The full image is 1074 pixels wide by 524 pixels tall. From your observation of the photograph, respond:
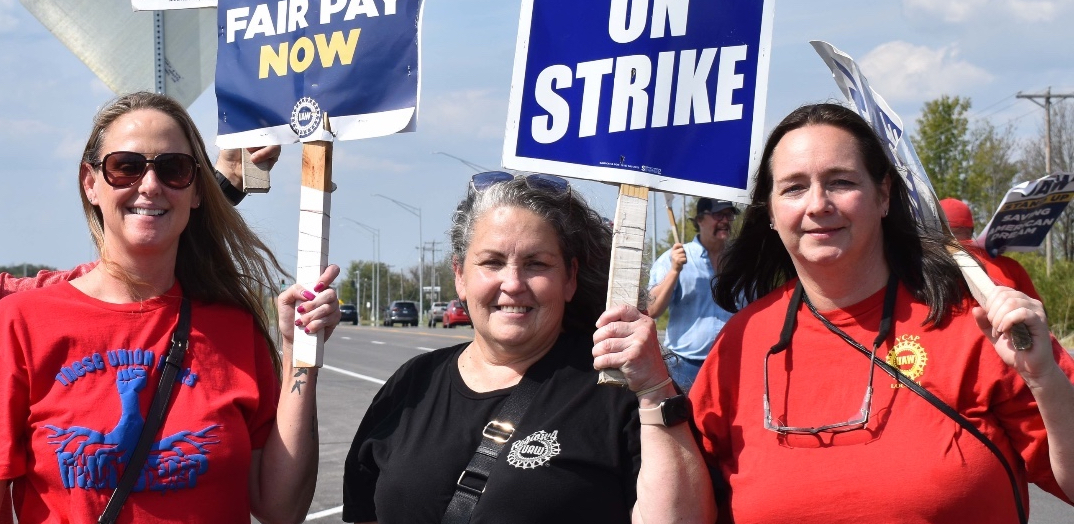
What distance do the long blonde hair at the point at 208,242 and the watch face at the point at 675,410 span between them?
1.39 metres

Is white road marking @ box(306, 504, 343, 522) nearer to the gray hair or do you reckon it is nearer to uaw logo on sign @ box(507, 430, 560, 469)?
the gray hair

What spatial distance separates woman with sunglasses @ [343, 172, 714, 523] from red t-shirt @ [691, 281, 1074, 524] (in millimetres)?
197

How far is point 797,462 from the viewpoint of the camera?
2.92 metres

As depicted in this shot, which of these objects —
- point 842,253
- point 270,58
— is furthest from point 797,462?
point 270,58

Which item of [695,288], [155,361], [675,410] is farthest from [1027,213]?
[155,361]

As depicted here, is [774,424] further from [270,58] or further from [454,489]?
[270,58]

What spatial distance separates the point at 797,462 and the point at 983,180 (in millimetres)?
35476

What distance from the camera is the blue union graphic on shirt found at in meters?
3.05

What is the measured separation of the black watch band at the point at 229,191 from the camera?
386 cm

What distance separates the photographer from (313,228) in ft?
11.2

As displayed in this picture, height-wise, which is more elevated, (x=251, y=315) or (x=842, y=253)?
(x=842, y=253)

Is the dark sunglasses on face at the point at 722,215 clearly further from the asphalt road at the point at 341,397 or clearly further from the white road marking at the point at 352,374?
the white road marking at the point at 352,374

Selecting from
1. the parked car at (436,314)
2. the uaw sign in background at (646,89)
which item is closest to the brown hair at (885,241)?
the uaw sign in background at (646,89)

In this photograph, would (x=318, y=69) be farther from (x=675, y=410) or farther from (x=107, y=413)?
(x=675, y=410)
